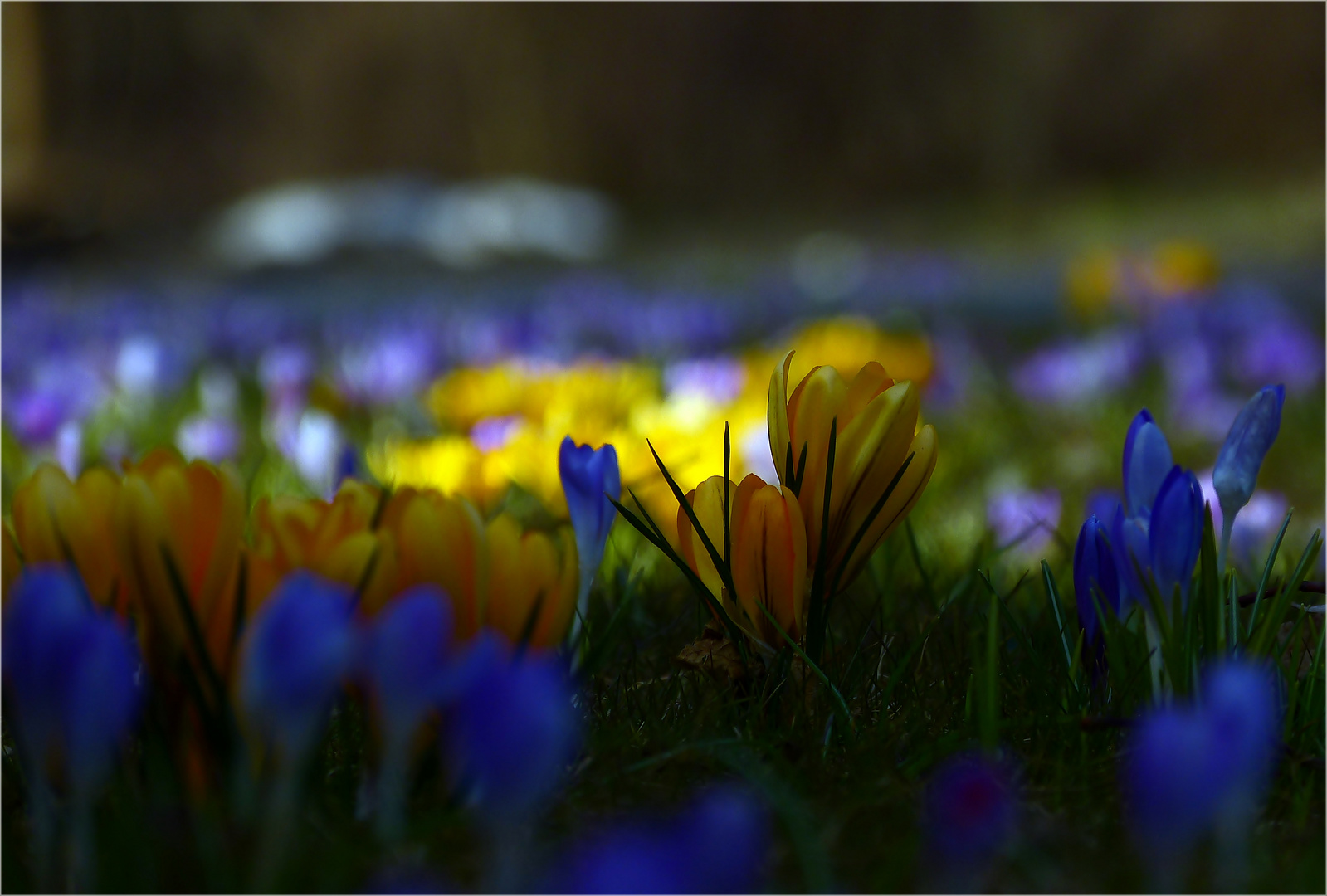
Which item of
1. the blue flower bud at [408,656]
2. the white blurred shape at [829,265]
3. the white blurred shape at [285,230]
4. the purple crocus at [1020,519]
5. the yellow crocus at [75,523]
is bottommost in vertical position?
the blue flower bud at [408,656]

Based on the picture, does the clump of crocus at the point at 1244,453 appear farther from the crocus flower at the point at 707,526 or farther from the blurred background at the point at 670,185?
the blurred background at the point at 670,185

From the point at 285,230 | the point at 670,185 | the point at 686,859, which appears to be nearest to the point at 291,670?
the point at 686,859

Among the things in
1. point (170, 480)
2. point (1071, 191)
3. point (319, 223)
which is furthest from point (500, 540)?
point (1071, 191)

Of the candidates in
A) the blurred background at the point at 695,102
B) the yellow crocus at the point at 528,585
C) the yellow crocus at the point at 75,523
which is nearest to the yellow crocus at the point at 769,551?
the yellow crocus at the point at 528,585

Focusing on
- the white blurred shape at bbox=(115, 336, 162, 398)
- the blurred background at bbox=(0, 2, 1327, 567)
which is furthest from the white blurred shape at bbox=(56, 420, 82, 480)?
the blurred background at bbox=(0, 2, 1327, 567)

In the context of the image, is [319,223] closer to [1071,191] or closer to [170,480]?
[1071,191]

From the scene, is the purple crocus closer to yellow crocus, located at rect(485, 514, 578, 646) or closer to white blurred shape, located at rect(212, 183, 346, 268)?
yellow crocus, located at rect(485, 514, 578, 646)
